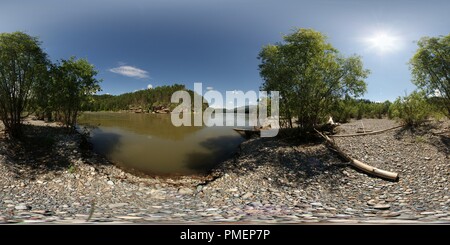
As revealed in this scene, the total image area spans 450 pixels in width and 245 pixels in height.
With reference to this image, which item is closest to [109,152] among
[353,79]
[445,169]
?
[353,79]

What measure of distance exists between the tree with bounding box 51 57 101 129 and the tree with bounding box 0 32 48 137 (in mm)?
1859

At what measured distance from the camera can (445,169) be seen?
9555 mm

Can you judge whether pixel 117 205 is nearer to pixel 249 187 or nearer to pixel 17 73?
pixel 249 187

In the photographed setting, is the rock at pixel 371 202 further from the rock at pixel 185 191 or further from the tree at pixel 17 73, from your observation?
the tree at pixel 17 73

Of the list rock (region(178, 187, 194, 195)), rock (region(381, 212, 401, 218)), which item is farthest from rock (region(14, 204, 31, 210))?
rock (region(381, 212, 401, 218))

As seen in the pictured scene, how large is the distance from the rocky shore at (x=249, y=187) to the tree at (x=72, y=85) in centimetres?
428

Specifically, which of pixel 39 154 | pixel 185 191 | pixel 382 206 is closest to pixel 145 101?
pixel 39 154

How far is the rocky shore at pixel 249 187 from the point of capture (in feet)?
20.0

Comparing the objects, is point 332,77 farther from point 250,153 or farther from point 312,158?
point 250,153

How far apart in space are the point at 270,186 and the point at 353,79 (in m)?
10.6

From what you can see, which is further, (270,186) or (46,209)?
(270,186)

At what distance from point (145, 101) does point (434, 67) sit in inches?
3180

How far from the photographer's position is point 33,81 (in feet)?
44.8

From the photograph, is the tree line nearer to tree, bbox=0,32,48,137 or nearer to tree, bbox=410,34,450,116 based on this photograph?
tree, bbox=0,32,48,137
